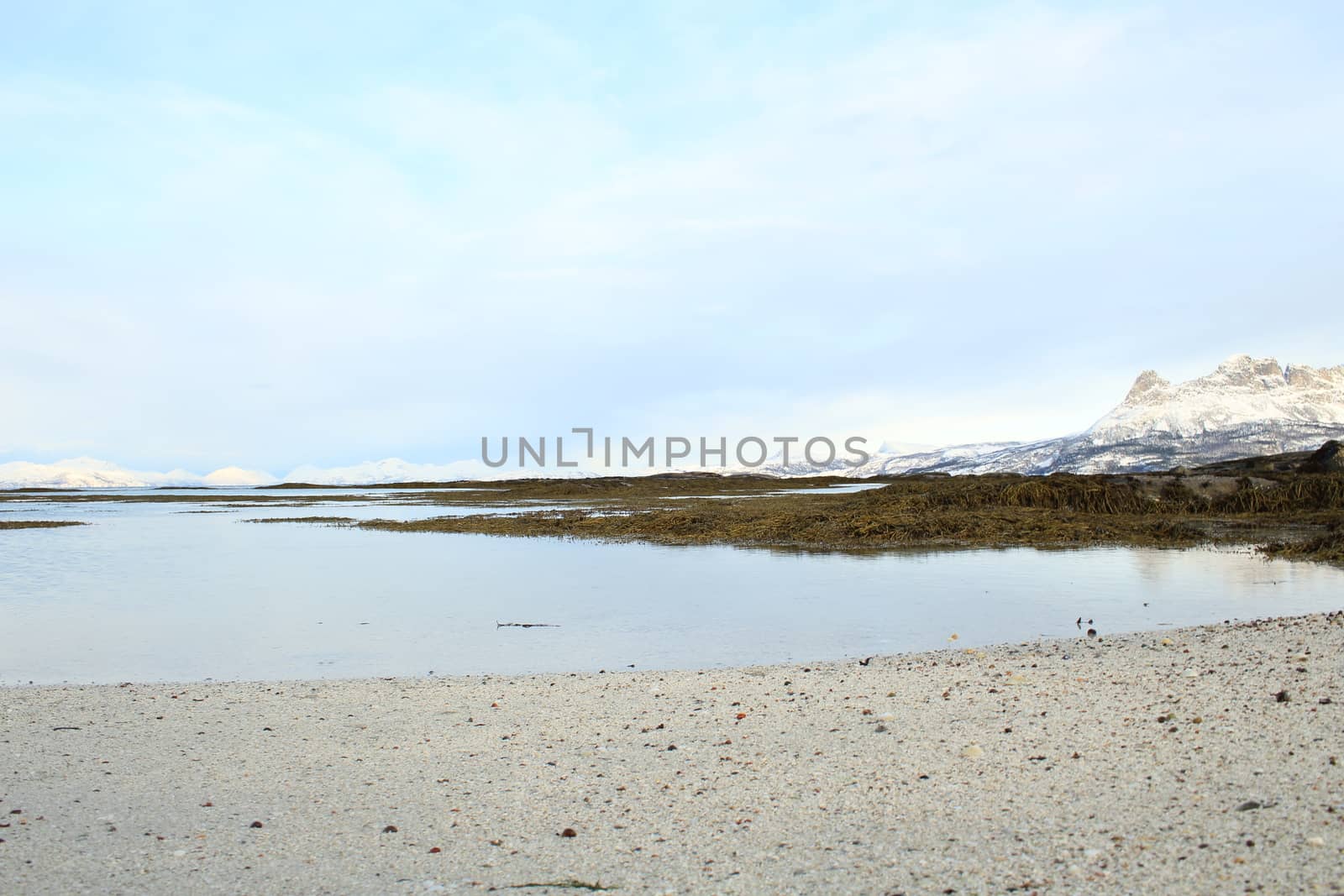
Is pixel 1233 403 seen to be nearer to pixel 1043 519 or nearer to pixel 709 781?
pixel 1043 519

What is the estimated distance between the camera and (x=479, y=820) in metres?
4.46

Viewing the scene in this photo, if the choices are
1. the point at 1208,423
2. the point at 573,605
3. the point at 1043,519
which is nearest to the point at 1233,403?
the point at 1208,423

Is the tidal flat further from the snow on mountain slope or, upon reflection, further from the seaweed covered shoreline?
the snow on mountain slope

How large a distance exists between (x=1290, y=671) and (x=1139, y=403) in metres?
144

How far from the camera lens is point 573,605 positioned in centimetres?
1221

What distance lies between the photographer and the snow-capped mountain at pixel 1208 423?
96750 mm

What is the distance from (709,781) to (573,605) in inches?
292

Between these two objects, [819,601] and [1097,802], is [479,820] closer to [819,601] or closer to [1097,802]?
[1097,802]

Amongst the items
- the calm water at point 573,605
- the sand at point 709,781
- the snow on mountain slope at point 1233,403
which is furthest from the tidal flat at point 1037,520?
the snow on mountain slope at point 1233,403

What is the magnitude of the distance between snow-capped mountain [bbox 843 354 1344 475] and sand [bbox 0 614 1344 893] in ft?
306

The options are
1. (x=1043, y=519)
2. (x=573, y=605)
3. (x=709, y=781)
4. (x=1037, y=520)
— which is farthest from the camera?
(x=1043, y=519)

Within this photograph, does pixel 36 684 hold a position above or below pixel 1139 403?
below

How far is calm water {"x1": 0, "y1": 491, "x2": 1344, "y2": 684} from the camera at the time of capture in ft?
29.3

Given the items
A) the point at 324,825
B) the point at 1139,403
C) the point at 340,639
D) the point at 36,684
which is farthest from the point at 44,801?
the point at 1139,403
